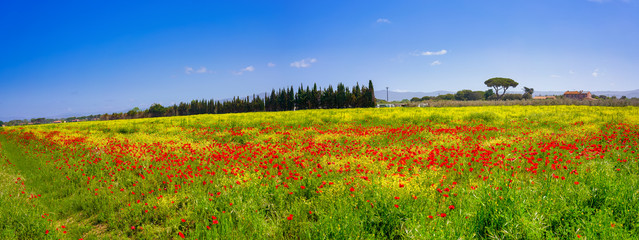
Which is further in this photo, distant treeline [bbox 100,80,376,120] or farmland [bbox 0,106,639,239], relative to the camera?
distant treeline [bbox 100,80,376,120]

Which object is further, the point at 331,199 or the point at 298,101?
the point at 298,101

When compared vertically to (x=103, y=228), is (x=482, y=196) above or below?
above

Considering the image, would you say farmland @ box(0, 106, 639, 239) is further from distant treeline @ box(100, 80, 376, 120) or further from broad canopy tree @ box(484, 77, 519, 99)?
broad canopy tree @ box(484, 77, 519, 99)

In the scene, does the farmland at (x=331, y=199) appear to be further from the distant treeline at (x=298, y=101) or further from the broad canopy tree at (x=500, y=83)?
the broad canopy tree at (x=500, y=83)

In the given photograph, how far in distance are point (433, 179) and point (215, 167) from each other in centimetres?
560

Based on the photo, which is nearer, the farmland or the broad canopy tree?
the farmland

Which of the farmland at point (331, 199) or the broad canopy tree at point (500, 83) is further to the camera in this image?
the broad canopy tree at point (500, 83)

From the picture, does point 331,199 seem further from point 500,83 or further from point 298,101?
point 500,83

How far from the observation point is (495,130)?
13.6 meters

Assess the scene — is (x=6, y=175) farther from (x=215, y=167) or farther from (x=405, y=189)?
(x=405, y=189)

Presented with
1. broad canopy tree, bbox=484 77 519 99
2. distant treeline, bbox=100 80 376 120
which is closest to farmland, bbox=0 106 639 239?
distant treeline, bbox=100 80 376 120

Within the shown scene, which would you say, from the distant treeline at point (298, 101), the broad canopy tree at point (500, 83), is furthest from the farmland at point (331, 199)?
the broad canopy tree at point (500, 83)

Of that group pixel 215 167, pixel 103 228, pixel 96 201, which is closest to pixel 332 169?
pixel 215 167

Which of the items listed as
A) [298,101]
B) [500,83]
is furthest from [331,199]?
[500,83]
